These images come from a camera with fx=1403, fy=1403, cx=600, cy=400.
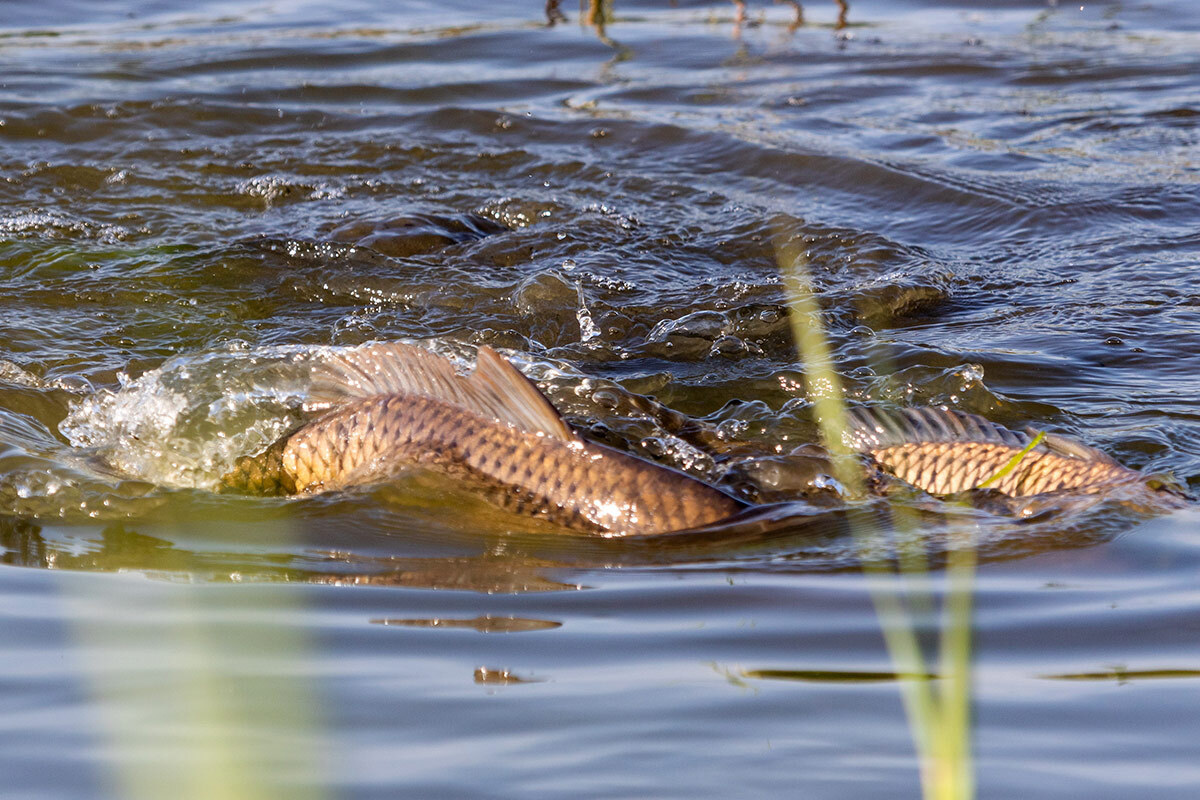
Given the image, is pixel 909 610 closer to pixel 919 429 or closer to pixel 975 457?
pixel 975 457

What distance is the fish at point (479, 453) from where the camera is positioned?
335cm

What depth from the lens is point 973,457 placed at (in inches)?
146

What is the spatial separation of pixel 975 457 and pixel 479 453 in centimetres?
131

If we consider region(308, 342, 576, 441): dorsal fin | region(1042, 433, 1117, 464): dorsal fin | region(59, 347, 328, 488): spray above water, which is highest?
region(308, 342, 576, 441): dorsal fin

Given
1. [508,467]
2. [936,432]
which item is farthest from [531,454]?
[936,432]

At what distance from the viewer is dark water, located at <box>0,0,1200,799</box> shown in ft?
7.48

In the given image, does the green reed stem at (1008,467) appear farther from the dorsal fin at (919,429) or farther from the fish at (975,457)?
the dorsal fin at (919,429)

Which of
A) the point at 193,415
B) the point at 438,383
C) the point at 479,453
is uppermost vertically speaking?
the point at 438,383

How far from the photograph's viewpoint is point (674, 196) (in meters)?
7.18

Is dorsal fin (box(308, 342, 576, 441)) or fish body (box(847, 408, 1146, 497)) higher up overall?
dorsal fin (box(308, 342, 576, 441))

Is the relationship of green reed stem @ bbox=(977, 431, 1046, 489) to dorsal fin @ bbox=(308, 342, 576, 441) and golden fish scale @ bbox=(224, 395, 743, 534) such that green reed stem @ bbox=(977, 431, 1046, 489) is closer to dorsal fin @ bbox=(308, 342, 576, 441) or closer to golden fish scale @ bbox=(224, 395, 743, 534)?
golden fish scale @ bbox=(224, 395, 743, 534)

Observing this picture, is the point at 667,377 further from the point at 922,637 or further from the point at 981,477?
the point at 922,637

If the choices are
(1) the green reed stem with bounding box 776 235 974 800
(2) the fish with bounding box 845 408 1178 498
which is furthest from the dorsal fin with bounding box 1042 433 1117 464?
(1) the green reed stem with bounding box 776 235 974 800

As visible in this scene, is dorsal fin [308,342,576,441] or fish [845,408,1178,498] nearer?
dorsal fin [308,342,576,441]
